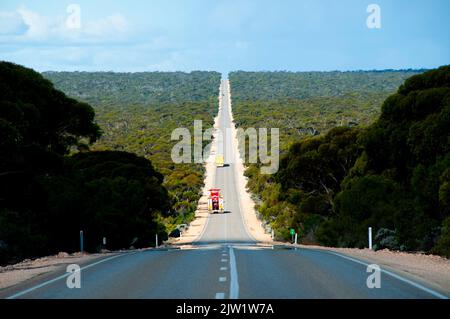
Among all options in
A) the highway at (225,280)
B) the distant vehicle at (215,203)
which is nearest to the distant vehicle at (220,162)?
the distant vehicle at (215,203)

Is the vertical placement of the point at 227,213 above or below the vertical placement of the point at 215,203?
below

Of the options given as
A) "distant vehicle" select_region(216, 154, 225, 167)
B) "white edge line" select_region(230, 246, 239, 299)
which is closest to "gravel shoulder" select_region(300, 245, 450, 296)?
"white edge line" select_region(230, 246, 239, 299)

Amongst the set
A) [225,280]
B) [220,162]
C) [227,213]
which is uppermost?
[225,280]

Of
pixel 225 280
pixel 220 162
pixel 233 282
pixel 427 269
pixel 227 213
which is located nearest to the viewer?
pixel 233 282

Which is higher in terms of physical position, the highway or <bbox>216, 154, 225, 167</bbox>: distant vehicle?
the highway

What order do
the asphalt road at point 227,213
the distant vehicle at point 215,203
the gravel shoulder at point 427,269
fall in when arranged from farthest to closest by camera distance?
the distant vehicle at point 215,203, the asphalt road at point 227,213, the gravel shoulder at point 427,269

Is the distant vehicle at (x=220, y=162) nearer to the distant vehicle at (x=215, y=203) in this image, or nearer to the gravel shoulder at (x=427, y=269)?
the distant vehicle at (x=215, y=203)

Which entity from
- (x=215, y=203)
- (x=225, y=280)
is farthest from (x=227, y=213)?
(x=225, y=280)

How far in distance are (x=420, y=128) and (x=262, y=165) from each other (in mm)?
72985

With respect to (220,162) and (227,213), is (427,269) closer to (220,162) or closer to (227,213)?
(227,213)

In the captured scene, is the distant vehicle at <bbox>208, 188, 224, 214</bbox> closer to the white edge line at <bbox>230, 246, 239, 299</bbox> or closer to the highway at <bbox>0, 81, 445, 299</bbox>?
the highway at <bbox>0, 81, 445, 299</bbox>

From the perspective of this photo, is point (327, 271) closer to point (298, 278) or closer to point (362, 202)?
point (298, 278)
